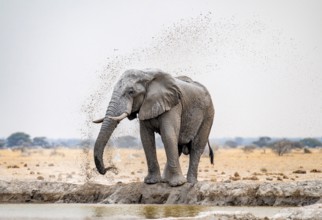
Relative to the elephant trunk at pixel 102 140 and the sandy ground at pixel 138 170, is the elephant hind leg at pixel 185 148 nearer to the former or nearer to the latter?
the sandy ground at pixel 138 170

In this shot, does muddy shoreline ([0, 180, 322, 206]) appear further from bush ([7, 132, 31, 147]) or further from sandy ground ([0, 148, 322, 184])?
bush ([7, 132, 31, 147])

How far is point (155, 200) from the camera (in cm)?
2525

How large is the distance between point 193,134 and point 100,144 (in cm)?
378

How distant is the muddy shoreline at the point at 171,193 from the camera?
2434cm

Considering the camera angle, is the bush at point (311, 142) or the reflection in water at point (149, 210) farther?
the bush at point (311, 142)

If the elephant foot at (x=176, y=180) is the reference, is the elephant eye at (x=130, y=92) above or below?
above

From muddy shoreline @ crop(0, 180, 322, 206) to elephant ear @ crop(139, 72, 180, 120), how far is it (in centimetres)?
189

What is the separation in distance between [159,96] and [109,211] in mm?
4251

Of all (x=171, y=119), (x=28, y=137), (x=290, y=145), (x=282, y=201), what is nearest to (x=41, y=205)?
(x=171, y=119)

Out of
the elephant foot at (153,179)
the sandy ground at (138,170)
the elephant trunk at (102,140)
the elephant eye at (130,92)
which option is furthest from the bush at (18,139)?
the elephant trunk at (102,140)

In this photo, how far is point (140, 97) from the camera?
1005 inches

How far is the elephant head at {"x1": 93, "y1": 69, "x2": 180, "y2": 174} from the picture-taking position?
963 inches

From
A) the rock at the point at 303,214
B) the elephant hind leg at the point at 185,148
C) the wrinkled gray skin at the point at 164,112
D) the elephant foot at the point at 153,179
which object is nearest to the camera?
the rock at the point at 303,214

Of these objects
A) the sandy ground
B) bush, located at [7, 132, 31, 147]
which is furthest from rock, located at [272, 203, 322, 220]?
bush, located at [7, 132, 31, 147]
